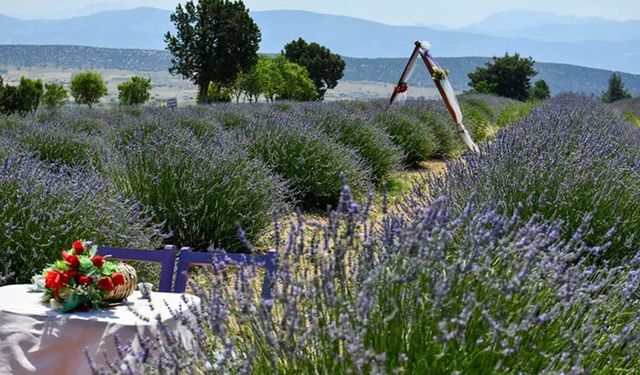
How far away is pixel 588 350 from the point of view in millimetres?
1980

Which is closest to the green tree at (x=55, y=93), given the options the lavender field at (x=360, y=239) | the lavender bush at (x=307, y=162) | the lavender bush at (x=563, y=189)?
the lavender field at (x=360, y=239)

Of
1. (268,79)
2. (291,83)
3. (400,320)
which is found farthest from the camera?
(291,83)

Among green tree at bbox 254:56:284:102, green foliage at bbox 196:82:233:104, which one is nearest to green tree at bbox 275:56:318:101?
green tree at bbox 254:56:284:102

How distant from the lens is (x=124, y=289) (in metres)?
3.23

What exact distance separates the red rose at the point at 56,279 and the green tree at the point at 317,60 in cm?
5259

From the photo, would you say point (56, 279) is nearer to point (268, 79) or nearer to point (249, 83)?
point (268, 79)

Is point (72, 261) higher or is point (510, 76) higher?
point (72, 261)

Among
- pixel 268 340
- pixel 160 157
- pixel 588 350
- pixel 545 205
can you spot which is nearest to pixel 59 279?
pixel 268 340

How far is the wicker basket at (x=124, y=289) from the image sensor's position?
3.18 meters

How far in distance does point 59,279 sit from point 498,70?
55.9m

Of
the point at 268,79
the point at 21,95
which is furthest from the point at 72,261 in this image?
the point at 268,79

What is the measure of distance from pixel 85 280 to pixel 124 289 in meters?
0.22

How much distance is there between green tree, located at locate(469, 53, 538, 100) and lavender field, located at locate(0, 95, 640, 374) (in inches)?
1867

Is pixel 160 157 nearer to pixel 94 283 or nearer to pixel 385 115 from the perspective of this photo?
pixel 94 283
